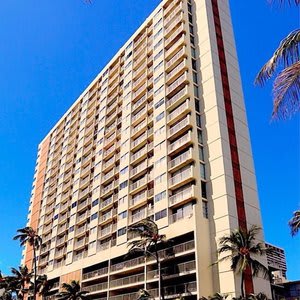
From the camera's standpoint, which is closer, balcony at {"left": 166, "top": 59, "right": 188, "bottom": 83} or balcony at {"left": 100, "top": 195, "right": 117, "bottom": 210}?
balcony at {"left": 166, "top": 59, "right": 188, "bottom": 83}

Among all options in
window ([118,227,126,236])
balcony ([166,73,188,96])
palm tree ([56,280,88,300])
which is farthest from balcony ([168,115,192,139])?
palm tree ([56,280,88,300])

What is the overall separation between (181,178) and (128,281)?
58.6 ft

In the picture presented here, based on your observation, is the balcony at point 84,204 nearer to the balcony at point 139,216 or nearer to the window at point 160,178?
the balcony at point 139,216

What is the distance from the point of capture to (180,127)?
2340 inches

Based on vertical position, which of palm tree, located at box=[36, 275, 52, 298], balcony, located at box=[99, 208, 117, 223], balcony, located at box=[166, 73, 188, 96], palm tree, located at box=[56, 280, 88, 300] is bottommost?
palm tree, located at box=[56, 280, 88, 300]

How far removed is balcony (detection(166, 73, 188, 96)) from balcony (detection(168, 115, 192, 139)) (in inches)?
258

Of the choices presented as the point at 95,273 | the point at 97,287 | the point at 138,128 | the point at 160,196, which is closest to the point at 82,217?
the point at 95,273

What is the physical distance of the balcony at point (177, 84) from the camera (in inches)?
2452

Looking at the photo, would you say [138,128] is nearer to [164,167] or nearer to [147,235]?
[164,167]

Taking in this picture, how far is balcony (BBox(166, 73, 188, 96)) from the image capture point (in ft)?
204

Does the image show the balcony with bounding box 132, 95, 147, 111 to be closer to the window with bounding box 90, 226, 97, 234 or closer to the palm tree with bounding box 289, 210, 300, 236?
the window with bounding box 90, 226, 97, 234

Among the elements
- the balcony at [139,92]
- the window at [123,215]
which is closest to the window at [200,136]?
the window at [123,215]

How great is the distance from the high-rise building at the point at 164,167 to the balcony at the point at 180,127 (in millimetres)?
217

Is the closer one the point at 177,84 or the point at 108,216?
the point at 177,84
